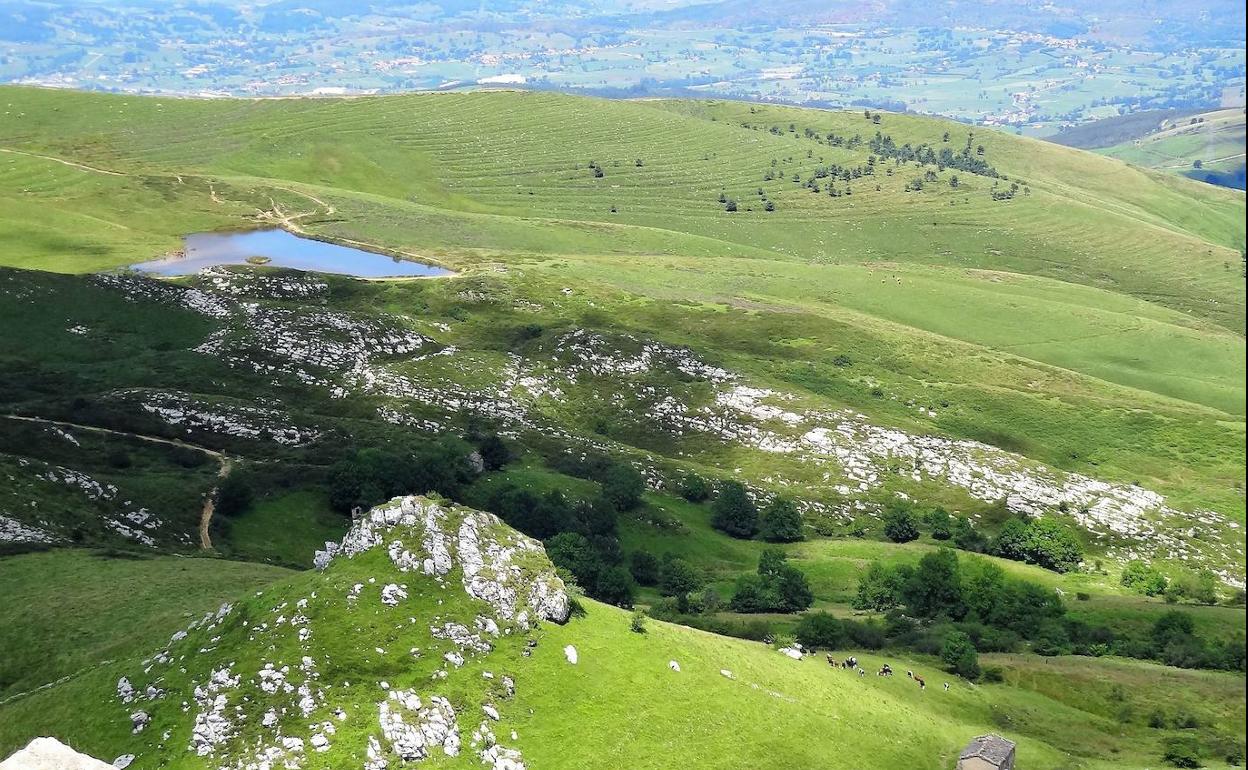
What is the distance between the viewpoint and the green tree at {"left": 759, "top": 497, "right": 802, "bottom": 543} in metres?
134

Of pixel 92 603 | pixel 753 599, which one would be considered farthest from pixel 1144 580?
pixel 92 603

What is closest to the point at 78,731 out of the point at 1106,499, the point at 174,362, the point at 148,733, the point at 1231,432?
the point at 148,733

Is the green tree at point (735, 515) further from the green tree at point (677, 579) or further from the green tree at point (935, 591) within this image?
the green tree at point (935, 591)

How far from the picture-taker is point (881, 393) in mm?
193125

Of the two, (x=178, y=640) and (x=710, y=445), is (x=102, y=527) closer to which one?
(x=178, y=640)

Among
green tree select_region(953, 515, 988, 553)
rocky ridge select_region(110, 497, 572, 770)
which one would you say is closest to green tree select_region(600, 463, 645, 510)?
green tree select_region(953, 515, 988, 553)

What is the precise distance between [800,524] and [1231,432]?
94.3 m

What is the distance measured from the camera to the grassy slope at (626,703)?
190 feet

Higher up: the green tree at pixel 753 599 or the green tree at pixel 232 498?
the green tree at pixel 232 498

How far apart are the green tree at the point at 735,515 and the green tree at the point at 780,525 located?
141 cm

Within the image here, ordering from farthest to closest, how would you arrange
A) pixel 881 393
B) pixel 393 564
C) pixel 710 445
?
pixel 881 393, pixel 710 445, pixel 393 564

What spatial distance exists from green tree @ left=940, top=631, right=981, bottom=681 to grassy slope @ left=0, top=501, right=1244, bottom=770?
12.3 ft

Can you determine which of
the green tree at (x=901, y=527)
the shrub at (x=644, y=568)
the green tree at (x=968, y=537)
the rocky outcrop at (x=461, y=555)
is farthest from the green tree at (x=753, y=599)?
the rocky outcrop at (x=461, y=555)

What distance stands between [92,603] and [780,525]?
8340 cm
